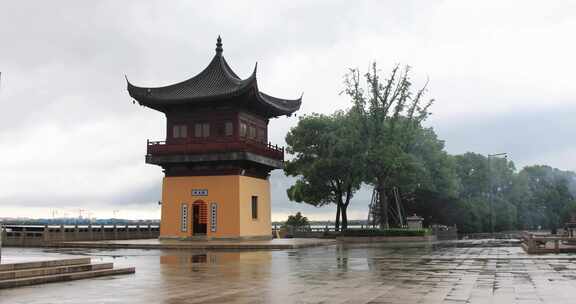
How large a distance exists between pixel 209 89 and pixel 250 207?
8585 millimetres

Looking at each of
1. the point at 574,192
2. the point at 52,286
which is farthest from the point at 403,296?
the point at 574,192

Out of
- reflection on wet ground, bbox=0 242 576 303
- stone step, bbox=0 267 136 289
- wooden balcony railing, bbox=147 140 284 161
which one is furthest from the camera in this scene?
wooden balcony railing, bbox=147 140 284 161

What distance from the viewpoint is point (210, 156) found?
3978 cm

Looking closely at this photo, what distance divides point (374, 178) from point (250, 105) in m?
11.1

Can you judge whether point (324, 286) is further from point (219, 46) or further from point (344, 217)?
point (344, 217)

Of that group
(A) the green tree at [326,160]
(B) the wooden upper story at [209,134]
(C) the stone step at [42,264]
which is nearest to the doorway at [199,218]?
(B) the wooden upper story at [209,134]

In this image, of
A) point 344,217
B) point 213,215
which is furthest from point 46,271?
point 344,217

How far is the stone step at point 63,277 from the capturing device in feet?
40.7

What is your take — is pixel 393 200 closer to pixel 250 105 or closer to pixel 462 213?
pixel 462 213

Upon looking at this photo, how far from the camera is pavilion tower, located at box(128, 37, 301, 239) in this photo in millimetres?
39844

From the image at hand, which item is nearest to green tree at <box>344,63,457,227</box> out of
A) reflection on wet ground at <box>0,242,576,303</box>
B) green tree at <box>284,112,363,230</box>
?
green tree at <box>284,112,363,230</box>

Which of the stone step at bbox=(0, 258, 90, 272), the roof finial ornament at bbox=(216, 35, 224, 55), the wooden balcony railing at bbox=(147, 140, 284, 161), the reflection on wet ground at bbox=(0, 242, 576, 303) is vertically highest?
the roof finial ornament at bbox=(216, 35, 224, 55)

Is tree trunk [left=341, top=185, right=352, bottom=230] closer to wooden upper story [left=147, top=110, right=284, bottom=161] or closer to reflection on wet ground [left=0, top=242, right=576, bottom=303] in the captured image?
wooden upper story [left=147, top=110, right=284, bottom=161]

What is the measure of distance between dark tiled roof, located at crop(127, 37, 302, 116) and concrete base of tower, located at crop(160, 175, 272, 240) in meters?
5.30
